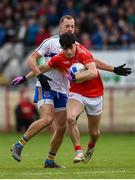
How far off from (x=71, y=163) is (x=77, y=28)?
11591 millimetres

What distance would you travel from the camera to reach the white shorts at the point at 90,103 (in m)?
13.8

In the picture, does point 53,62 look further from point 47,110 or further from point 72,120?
point 72,120

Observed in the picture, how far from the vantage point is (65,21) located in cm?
1387

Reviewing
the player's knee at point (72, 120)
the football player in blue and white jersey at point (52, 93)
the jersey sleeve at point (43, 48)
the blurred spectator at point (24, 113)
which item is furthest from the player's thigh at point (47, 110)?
the blurred spectator at point (24, 113)

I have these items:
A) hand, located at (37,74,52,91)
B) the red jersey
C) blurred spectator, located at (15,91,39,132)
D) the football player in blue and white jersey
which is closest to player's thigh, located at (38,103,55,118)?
the football player in blue and white jersey

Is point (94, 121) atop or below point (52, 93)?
below

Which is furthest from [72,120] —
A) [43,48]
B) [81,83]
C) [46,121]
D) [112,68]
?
[43,48]

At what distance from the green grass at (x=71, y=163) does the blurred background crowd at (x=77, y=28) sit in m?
3.48

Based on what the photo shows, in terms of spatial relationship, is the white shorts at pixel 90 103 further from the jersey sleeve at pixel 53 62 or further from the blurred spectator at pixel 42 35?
the blurred spectator at pixel 42 35

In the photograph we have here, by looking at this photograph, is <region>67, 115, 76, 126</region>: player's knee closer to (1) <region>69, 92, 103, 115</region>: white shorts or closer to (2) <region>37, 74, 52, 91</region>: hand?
(1) <region>69, 92, 103, 115</region>: white shorts

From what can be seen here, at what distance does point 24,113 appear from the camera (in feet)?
87.6

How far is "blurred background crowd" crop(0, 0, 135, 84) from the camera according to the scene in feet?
86.4

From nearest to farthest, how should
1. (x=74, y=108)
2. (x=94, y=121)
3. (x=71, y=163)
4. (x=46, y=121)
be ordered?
(x=74, y=108) → (x=46, y=121) → (x=94, y=121) → (x=71, y=163)

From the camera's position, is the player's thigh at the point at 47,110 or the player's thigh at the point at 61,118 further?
the player's thigh at the point at 61,118
